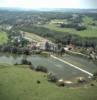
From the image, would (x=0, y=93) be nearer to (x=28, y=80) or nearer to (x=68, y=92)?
(x=28, y=80)

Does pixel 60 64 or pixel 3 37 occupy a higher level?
pixel 3 37

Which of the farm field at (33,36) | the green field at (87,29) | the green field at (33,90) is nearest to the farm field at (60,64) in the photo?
the green field at (33,90)

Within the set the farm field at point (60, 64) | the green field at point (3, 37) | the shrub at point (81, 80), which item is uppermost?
the green field at point (3, 37)

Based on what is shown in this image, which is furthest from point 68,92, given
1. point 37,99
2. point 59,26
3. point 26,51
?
point 59,26

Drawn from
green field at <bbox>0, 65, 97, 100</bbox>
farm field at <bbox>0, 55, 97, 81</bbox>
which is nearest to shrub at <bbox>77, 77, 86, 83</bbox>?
farm field at <bbox>0, 55, 97, 81</bbox>

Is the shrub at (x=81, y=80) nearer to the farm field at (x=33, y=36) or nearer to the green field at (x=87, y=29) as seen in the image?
the green field at (x=87, y=29)

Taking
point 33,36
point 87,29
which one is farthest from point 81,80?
point 33,36

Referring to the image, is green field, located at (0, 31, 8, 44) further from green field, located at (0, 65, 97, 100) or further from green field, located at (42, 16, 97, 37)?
green field, located at (0, 65, 97, 100)

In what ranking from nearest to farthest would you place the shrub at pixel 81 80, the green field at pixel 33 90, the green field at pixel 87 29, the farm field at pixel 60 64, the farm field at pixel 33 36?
the green field at pixel 33 90, the shrub at pixel 81 80, the farm field at pixel 60 64, the green field at pixel 87 29, the farm field at pixel 33 36

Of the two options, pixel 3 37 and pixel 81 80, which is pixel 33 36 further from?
pixel 81 80
